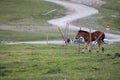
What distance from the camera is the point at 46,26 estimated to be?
64812 millimetres

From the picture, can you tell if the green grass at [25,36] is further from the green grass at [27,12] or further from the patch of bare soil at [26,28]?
the green grass at [27,12]

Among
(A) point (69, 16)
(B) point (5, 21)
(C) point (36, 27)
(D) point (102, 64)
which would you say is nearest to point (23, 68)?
(D) point (102, 64)

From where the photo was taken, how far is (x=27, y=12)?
7862 centimetres

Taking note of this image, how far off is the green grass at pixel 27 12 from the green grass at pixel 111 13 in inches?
316

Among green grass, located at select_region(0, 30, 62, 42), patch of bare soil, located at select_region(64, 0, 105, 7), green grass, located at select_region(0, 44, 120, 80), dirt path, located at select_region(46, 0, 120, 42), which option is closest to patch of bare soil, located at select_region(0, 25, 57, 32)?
green grass, located at select_region(0, 30, 62, 42)

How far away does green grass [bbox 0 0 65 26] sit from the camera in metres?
69.4

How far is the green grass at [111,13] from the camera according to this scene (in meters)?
70.7

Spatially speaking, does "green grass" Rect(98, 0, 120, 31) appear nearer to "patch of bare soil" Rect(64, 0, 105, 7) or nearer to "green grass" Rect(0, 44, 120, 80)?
"patch of bare soil" Rect(64, 0, 105, 7)

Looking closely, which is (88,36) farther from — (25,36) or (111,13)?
(111,13)

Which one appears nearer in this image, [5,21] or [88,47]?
[88,47]

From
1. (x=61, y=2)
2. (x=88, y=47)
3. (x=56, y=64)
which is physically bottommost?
(x=61, y=2)

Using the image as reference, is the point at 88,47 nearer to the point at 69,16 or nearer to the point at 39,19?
the point at 39,19

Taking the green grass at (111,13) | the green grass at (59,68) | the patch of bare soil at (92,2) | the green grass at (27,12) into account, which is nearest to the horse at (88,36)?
Answer: the green grass at (59,68)

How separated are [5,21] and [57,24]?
8.06 metres
